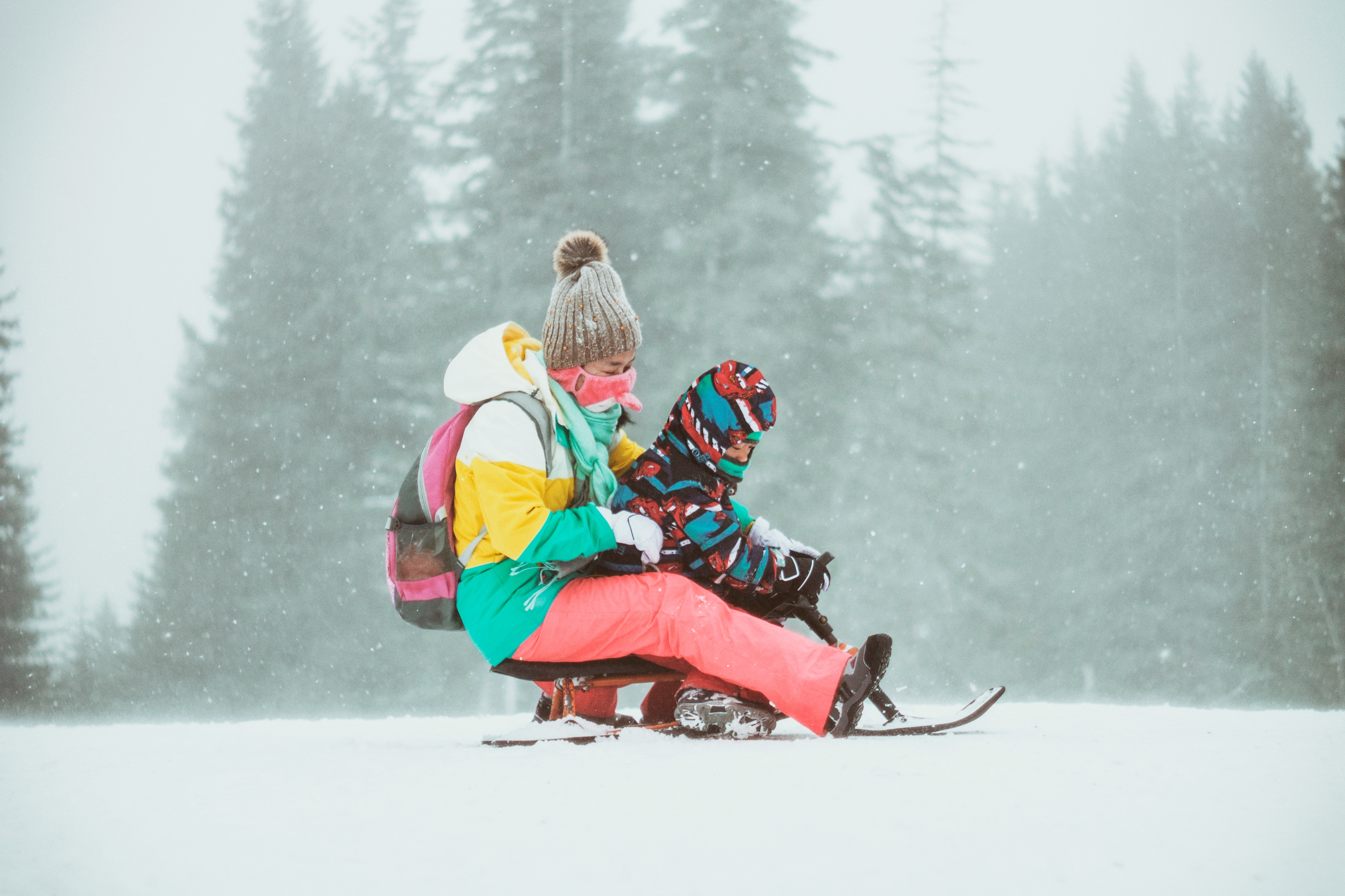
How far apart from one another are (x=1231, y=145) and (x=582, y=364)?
814 inches

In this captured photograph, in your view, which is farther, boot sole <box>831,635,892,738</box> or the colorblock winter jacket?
the colorblock winter jacket

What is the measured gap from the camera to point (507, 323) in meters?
3.31

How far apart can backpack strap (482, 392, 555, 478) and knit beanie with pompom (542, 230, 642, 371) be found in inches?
9.1

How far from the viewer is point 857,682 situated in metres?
2.65

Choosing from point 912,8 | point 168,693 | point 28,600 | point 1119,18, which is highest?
point 1119,18

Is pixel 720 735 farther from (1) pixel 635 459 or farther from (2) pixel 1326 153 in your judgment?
(2) pixel 1326 153

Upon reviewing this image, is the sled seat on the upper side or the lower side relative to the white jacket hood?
lower

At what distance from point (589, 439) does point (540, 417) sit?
0.25 metres

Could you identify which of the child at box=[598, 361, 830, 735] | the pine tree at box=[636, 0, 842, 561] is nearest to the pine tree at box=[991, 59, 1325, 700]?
the pine tree at box=[636, 0, 842, 561]

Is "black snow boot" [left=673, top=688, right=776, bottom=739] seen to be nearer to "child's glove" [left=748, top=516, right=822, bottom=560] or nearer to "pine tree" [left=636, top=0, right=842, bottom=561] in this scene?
"child's glove" [left=748, top=516, right=822, bottom=560]

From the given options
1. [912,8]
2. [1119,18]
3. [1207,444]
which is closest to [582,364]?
[912,8]

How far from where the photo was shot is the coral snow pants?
2.72 m

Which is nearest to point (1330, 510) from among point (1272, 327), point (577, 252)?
point (1272, 327)

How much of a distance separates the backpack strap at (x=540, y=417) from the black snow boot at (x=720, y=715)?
852 millimetres
